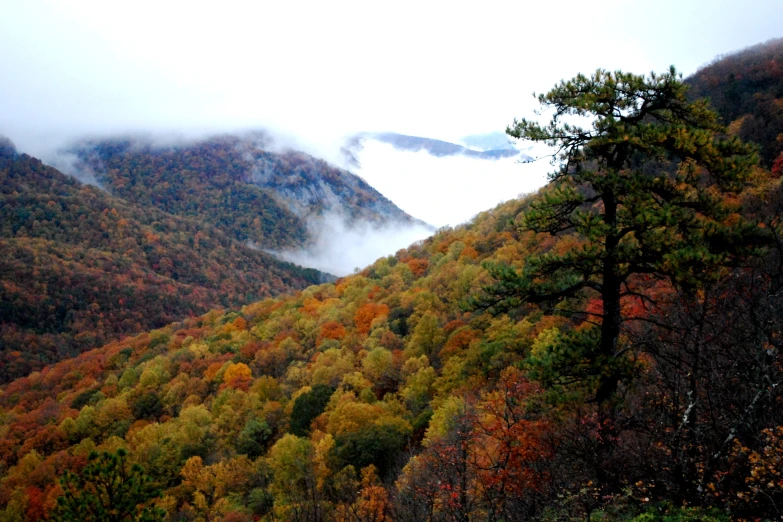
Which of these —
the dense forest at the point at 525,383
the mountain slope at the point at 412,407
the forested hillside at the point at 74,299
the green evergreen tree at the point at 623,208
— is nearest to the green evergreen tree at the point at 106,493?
the dense forest at the point at 525,383

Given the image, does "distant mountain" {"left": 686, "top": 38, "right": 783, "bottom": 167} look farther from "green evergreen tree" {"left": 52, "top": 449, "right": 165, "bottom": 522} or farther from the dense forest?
"green evergreen tree" {"left": 52, "top": 449, "right": 165, "bottom": 522}

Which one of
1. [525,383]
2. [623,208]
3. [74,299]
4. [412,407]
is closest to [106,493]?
[525,383]

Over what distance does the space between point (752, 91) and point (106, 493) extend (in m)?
63.7

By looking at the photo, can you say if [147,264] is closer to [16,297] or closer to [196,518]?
[16,297]

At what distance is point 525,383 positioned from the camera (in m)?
13.3

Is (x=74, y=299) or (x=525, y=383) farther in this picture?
(x=74, y=299)

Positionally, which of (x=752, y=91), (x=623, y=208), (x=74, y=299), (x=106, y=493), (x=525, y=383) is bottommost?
(x=74, y=299)

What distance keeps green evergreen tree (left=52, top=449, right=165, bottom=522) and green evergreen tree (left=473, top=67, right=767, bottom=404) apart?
8190mm

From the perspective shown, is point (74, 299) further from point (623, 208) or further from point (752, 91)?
point (623, 208)

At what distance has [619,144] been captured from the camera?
8688 millimetres

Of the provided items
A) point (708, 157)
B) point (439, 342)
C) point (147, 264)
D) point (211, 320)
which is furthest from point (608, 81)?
point (147, 264)

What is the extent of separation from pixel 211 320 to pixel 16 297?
316 feet

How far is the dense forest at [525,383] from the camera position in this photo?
761cm

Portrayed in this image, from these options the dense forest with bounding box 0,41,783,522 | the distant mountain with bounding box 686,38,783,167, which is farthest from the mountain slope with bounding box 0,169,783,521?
the distant mountain with bounding box 686,38,783,167
